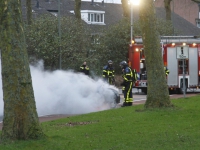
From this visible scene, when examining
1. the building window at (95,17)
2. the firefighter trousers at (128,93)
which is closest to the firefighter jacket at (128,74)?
the firefighter trousers at (128,93)

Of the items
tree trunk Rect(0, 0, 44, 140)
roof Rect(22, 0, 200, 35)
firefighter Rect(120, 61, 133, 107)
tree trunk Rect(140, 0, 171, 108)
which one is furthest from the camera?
roof Rect(22, 0, 200, 35)

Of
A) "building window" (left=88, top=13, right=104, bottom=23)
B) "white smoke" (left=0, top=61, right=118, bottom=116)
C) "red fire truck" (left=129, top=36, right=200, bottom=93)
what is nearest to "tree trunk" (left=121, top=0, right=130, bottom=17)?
"red fire truck" (left=129, top=36, right=200, bottom=93)

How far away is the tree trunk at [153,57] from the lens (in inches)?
732

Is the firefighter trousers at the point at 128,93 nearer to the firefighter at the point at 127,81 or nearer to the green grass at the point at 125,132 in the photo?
the firefighter at the point at 127,81

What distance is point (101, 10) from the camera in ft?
226

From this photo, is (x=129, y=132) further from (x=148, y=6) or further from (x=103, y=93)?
(x=103, y=93)

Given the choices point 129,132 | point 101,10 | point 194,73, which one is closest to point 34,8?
point 101,10

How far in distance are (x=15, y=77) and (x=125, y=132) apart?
137 inches

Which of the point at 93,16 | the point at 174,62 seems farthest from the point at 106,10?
the point at 174,62

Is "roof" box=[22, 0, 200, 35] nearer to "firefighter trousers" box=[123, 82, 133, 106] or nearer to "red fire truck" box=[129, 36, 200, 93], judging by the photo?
"red fire truck" box=[129, 36, 200, 93]

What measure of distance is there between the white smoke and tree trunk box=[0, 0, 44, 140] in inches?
384

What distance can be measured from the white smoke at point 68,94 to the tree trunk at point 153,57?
3.73 m

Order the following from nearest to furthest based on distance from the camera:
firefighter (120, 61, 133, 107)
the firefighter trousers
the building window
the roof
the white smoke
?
firefighter (120, 61, 133, 107)
the white smoke
the firefighter trousers
the roof
the building window

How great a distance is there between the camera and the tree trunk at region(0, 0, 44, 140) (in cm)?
1120
